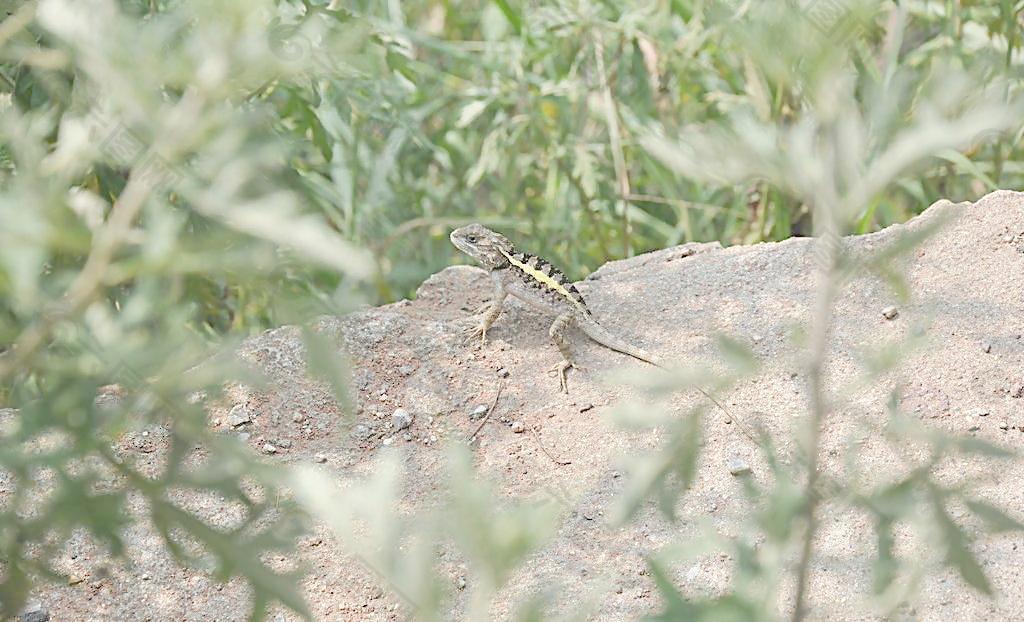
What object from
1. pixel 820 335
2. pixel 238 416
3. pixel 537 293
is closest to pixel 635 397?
pixel 537 293

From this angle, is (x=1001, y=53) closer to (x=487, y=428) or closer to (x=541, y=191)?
(x=541, y=191)

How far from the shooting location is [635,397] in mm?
3367

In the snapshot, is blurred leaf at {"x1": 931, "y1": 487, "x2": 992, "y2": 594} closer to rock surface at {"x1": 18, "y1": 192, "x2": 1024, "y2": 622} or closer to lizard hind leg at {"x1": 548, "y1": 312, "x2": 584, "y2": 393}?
rock surface at {"x1": 18, "y1": 192, "x2": 1024, "y2": 622}

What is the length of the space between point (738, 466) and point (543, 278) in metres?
1.45

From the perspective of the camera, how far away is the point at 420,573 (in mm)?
1321

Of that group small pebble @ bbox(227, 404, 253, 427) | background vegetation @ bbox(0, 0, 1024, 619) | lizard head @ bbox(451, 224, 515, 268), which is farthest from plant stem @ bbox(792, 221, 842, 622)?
lizard head @ bbox(451, 224, 515, 268)

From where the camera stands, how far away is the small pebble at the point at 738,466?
3.04m

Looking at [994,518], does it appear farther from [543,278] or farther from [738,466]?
[543,278]

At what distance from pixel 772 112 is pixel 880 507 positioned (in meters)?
3.99

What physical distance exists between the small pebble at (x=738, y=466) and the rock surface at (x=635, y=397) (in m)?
0.02

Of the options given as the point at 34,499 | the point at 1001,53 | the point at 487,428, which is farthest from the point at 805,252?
the point at 34,499

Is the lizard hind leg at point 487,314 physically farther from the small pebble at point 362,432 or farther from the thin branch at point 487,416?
the small pebble at point 362,432

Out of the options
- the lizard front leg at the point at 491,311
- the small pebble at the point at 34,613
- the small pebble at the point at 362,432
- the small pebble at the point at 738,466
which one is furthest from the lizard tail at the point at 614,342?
the small pebble at the point at 34,613

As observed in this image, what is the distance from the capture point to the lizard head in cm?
454
